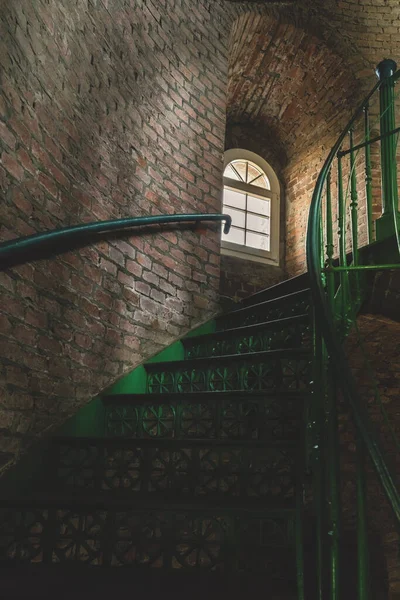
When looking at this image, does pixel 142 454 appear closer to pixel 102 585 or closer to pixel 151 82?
pixel 102 585

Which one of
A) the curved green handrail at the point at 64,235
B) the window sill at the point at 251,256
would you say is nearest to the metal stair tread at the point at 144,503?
the curved green handrail at the point at 64,235

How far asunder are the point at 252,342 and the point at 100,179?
130 centimetres

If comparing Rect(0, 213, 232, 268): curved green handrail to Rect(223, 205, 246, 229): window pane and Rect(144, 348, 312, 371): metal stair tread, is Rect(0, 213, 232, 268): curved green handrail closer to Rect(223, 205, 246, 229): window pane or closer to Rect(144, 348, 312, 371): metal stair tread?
Rect(144, 348, 312, 371): metal stair tread

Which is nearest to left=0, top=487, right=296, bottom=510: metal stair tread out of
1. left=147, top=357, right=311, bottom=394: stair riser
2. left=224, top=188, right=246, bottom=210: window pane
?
left=147, top=357, right=311, bottom=394: stair riser

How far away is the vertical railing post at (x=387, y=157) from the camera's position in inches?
118

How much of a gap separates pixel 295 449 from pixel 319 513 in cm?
25

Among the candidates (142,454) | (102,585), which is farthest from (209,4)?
(102,585)

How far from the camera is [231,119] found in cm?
623

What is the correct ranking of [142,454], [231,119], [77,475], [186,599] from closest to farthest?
[186,599]
[142,454]
[77,475]
[231,119]

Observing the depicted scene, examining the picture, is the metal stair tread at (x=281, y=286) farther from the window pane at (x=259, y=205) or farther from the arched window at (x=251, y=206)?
the window pane at (x=259, y=205)

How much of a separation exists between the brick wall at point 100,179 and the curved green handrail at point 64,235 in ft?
0.25

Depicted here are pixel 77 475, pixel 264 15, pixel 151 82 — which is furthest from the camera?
pixel 264 15

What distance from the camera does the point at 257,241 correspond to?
613 centimetres

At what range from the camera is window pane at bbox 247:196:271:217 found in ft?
20.5
